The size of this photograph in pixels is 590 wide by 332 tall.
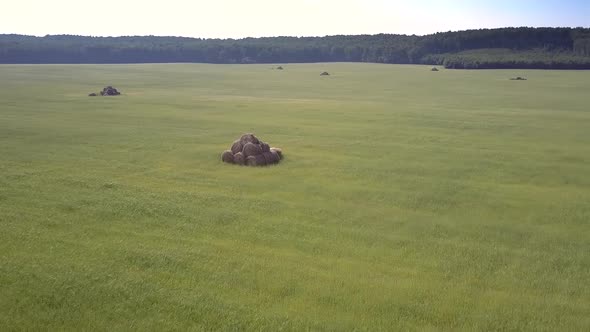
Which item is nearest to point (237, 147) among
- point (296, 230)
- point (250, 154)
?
point (250, 154)

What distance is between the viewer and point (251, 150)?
3322 centimetres

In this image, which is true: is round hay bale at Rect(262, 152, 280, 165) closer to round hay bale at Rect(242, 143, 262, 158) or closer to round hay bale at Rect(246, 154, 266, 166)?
round hay bale at Rect(246, 154, 266, 166)

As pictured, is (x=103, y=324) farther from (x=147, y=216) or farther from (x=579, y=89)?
(x=579, y=89)

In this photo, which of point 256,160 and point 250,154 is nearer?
point 256,160

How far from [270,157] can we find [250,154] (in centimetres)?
134

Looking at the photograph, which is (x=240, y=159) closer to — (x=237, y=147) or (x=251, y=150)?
(x=251, y=150)

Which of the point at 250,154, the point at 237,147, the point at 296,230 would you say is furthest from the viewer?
the point at 237,147

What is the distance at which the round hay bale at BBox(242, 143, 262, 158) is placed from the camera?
3322 cm

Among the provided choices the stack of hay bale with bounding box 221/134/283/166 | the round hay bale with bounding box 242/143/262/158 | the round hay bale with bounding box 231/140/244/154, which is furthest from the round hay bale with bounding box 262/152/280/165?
the round hay bale with bounding box 231/140/244/154

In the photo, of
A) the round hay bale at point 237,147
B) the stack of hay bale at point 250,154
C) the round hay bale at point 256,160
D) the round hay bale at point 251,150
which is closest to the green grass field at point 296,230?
the round hay bale at point 256,160

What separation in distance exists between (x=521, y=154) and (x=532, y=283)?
884 inches

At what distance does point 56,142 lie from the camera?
39.4 meters

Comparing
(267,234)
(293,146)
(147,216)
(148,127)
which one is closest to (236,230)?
(267,234)

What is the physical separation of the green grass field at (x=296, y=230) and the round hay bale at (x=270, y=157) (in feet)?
3.99
